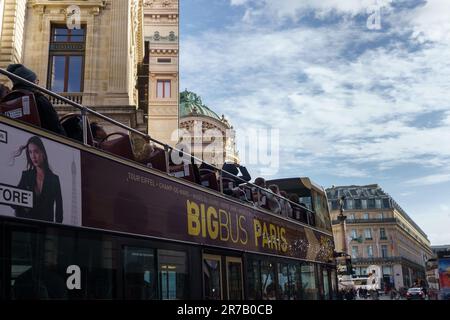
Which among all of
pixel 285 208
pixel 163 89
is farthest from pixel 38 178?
pixel 163 89

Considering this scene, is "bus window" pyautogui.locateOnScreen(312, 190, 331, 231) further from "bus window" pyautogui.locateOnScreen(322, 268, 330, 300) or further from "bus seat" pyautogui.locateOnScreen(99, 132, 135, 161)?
"bus seat" pyautogui.locateOnScreen(99, 132, 135, 161)

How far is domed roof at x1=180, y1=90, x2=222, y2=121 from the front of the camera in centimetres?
6886

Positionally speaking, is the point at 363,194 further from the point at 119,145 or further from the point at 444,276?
the point at 119,145

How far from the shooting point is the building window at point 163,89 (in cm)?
4706

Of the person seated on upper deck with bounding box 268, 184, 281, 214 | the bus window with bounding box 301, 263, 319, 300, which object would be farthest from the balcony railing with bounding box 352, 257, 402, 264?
the person seated on upper deck with bounding box 268, 184, 281, 214

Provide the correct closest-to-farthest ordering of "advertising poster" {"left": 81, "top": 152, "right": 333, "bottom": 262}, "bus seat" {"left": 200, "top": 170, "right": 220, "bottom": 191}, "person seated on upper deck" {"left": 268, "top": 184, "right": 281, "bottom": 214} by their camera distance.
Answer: "advertising poster" {"left": 81, "top": 152, "right": 333, "bottom": 262} → "bus seat" {"left": 200, "top": 170, "right": 220, "bottom": 191} → "person seated on upper deck" {"left": 268, "top": 184, "right": 281, "bottom": 214}

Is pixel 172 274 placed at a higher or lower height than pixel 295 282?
higher

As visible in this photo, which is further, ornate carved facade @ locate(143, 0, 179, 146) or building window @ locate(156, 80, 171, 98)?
building window @ locate(156, 80, 171, 98)

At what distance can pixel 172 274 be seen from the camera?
5977mm

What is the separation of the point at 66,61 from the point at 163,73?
21408 millimetres

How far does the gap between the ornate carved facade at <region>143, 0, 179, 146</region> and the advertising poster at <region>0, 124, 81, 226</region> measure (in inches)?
1628

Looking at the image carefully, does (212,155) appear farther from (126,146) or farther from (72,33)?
(126,146)

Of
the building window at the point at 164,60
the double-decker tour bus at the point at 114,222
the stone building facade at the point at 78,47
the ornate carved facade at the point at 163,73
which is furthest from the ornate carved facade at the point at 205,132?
the double-decker tour bus at the point at 114,222
